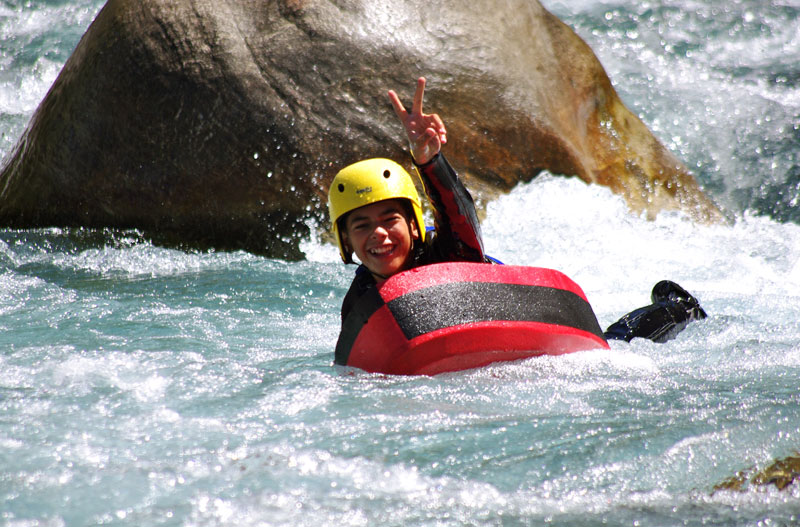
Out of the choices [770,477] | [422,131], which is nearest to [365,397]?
[422,131]

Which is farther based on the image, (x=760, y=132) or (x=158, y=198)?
(x=760, y=132)

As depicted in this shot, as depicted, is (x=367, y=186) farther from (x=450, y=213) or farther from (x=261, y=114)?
(x=261, y=114)

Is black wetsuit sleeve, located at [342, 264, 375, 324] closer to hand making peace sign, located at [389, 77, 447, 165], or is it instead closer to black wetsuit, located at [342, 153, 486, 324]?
black wetsuit, located at [342, 153, 486, 324]

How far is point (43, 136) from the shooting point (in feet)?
21.1

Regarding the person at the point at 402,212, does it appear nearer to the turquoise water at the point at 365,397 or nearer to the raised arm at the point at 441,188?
the raised arm at the point at 441,188

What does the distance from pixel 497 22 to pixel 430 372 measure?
4.11 m

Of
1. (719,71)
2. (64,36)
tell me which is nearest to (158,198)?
(64,36)

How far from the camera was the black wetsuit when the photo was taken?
138 inches

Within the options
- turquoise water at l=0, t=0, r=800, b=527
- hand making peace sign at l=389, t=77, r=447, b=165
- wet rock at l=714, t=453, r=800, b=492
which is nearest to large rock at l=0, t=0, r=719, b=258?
turquoise water at l=0, t=0, r=800, b=527

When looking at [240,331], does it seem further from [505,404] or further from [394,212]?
[505,404]

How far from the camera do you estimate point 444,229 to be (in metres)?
3.66

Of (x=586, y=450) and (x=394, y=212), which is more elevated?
(x=394, y=212)

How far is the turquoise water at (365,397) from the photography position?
2.18 metres

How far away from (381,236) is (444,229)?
32cm
